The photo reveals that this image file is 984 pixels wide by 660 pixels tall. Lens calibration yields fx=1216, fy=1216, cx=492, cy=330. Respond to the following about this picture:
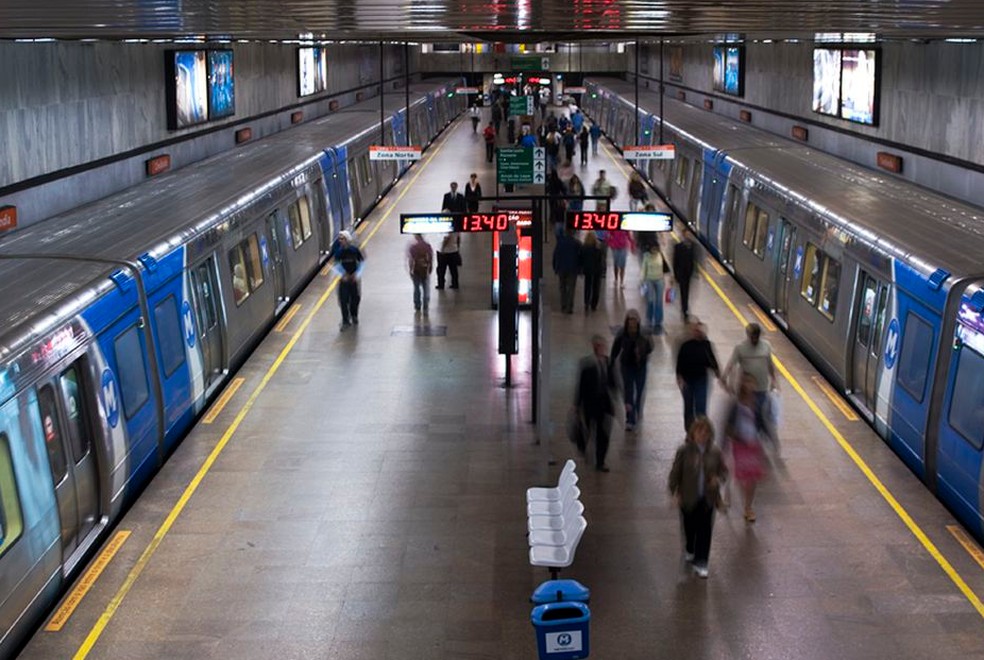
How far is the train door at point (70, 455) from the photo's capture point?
9438 millimetres

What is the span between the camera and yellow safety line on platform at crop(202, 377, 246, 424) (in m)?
14.2

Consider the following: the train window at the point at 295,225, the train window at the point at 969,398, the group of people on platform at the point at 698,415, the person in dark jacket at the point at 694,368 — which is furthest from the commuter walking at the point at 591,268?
the train window at the point at 969,398

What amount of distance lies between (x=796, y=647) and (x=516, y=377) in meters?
7.71

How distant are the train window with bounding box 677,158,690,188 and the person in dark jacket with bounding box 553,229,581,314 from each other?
32.9 feet

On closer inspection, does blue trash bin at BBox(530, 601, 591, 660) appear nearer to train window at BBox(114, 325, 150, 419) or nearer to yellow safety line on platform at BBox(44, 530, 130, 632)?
yellow safety line on platform at BBox(44, 530, 130, 632)

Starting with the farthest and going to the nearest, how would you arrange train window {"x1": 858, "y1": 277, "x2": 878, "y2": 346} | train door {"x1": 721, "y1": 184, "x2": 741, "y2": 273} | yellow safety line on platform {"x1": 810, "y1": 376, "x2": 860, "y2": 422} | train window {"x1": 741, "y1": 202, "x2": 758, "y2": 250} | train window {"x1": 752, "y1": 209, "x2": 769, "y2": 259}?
train door {"x1": 721, "y1": 184, "x2": 741, "y2": 273}, train window {"x1": 741, "y1": 202, "x2": 758, "y2": 250}, train window {"x1": 752, "y1": 209, "x2": 769, "y2": 259}, yellow safety line on platform {"x1": 810, "y1": 376, "x2": 860, "y2": 422}, train window {"x1": 858, "y1": 277, "x2": 878, "y2": 346}

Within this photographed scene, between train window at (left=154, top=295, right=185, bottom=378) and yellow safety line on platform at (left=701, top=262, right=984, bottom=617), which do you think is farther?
train window at (left=154, top=295, right=185, bottom=378)

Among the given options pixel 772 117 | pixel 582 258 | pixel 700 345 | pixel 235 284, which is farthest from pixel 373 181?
pixel 700 345

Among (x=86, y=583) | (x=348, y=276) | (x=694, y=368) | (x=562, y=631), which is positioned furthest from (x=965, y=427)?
(x=348, y=276)

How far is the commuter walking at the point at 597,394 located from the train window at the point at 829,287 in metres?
4.27

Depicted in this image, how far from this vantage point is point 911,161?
68.9 ft

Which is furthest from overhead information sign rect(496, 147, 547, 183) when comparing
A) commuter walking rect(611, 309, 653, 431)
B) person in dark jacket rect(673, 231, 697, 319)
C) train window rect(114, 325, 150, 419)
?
train window rect(114, 325, 150, 419)

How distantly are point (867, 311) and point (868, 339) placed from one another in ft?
1.09

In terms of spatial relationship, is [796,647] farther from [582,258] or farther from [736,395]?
[582,258]
